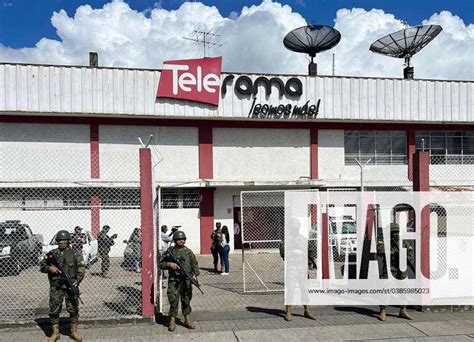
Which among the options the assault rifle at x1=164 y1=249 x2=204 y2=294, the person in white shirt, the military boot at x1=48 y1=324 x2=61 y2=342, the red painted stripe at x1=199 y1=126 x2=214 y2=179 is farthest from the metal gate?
the military boot at x1=48 y1=324 x2=61 y2=342

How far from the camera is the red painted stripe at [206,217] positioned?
2000cm

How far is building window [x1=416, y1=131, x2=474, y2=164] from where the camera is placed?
73.3 feet

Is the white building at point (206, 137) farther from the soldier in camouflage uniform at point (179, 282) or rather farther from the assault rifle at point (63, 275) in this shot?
the assault rifle at point (63, 275)

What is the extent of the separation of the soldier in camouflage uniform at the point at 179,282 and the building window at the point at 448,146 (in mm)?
17219

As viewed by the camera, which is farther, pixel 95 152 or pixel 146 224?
pixel 95 152

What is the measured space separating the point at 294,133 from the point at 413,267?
487 inches

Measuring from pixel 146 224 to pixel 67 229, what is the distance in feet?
31.1

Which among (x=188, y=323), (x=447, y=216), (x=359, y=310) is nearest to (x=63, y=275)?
(x=188, y=323)

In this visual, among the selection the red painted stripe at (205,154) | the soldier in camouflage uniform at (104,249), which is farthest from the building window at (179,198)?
the soldier in camouflage uniform at (104,249)

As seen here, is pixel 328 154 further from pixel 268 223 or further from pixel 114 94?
pixel 114 94

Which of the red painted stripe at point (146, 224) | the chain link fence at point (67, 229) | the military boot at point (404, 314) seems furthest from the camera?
the chain link fence at point (67, 229)

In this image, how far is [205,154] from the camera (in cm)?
2016

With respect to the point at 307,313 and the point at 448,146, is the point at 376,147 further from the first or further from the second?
the point at 307,313

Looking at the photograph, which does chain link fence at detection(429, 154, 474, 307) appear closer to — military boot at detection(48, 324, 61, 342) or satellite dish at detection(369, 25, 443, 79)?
satellite dish at detection(369, 25, 443, 79)
